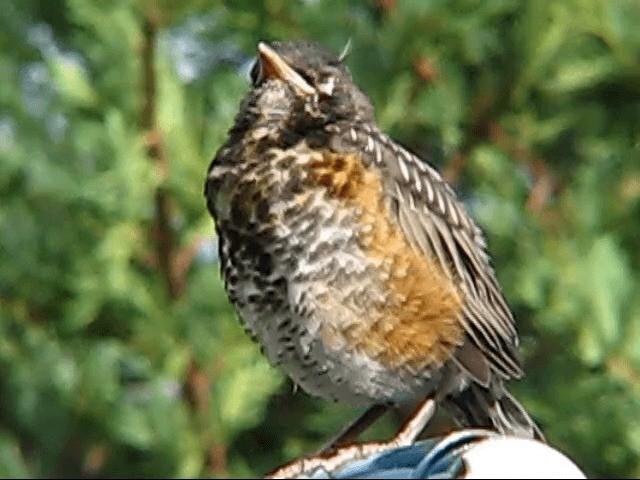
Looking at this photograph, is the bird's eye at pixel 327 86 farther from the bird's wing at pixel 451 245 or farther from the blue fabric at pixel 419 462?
the blue fabric at pixel 419 462

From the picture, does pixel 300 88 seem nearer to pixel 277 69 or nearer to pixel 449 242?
pixel 277 69

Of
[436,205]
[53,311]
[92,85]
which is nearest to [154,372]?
[53,311]

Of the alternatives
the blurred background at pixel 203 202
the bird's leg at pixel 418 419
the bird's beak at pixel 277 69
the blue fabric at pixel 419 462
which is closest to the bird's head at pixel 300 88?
the bird's beak at pixel 277 69

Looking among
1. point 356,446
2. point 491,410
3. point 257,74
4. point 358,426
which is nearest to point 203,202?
point 358,426

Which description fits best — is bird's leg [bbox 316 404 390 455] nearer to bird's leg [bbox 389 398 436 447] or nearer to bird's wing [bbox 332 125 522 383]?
bird's leg [bbox 389 398 436 447]

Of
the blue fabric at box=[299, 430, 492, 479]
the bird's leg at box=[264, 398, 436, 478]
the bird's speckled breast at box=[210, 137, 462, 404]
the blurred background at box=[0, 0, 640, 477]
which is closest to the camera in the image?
the blue fabric at box=[299, 430, 492, 479]

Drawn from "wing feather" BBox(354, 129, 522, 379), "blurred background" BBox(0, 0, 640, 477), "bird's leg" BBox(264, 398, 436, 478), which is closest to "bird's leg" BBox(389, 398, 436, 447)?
"bird's leg" BBox(264, 398, 436, 478)
